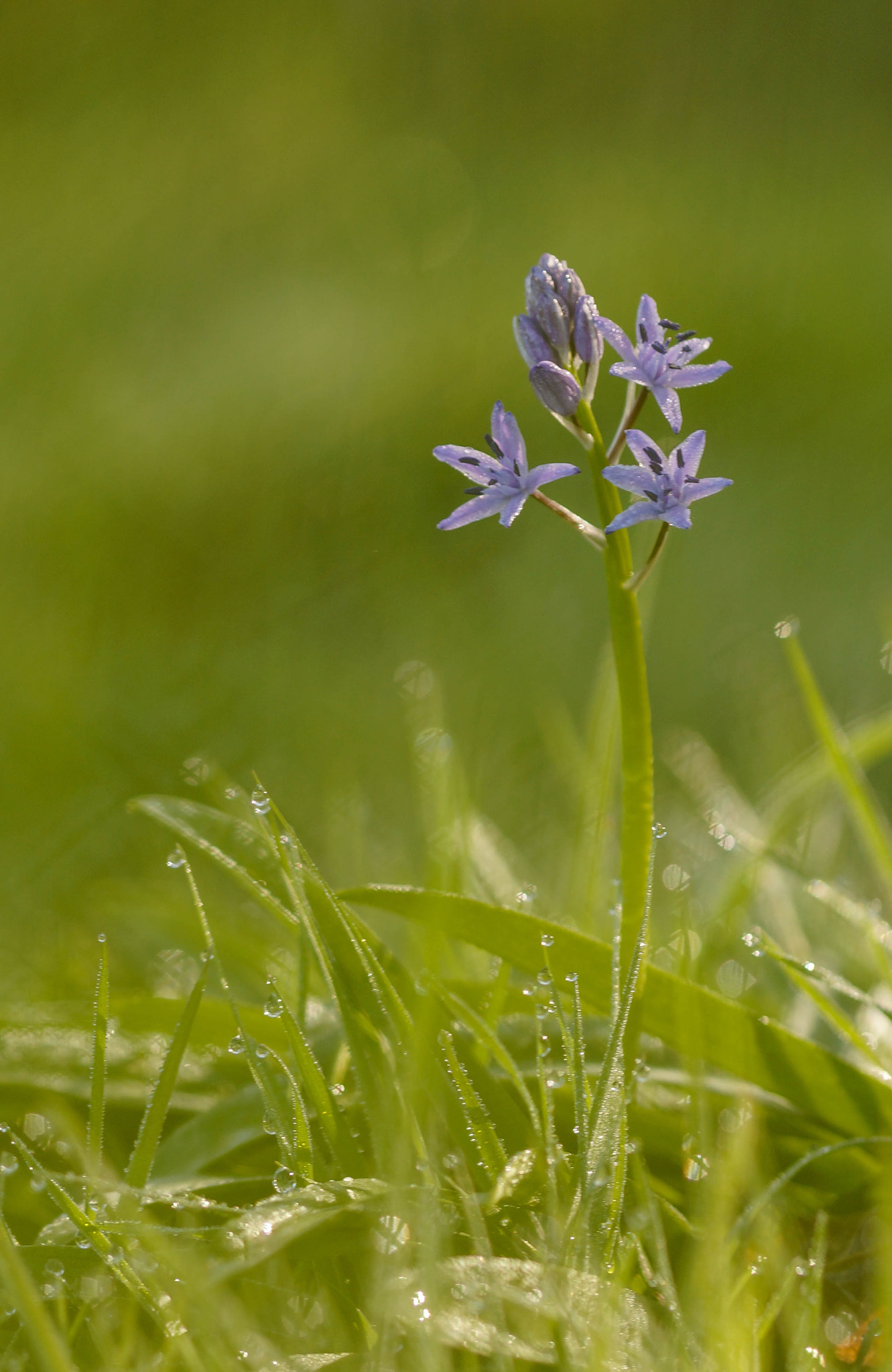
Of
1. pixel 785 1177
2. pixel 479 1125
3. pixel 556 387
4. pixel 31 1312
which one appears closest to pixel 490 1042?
pixel 479 1125

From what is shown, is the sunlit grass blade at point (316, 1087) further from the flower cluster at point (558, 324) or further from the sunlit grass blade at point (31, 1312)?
the flower cluster at point (558, 324)

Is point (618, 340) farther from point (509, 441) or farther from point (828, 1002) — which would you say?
point (828, 1002)

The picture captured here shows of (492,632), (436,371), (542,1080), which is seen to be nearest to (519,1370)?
(542,1080)

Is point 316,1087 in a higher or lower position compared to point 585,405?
lower

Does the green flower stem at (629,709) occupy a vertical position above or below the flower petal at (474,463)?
below

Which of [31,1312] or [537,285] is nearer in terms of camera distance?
[31,1312]

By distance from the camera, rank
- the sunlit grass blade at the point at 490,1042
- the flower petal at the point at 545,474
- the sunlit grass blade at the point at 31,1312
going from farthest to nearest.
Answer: the sunlit grass blade at the point at 490,1042 < the flower petal at the point at 545,474 < the sunlit grass blade at the point at 31,1312

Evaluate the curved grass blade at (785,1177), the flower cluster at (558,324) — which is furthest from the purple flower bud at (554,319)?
the curved grass blade at (785,1177)
